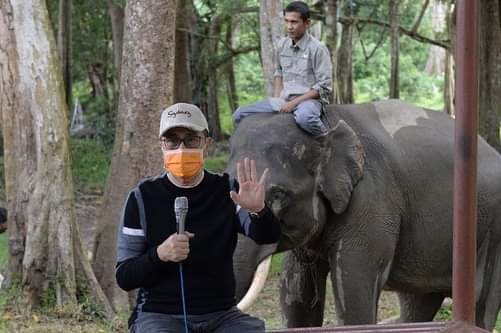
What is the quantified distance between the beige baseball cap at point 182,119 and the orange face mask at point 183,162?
101 millimetres

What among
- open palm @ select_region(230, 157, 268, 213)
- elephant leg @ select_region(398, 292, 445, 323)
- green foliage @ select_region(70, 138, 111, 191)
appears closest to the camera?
open palm @ select_region(230, 157, 268, 213)

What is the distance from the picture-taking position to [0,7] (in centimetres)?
809

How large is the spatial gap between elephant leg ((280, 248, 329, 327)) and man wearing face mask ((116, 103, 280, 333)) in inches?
106

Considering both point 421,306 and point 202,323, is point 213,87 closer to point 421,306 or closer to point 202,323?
point 421,306

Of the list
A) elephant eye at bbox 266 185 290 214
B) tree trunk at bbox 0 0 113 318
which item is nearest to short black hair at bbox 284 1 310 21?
elephant eye at bbox 266 185 290 214

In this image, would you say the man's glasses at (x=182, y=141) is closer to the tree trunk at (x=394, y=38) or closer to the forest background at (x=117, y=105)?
the forest background at (x=117, y=105)

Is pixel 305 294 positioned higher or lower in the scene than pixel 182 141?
lower

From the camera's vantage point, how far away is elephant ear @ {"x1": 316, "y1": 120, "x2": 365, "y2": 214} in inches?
247

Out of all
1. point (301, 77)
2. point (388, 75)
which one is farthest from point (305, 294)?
point (388, 75)

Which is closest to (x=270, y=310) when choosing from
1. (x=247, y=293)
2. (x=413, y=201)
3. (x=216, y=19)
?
(x=413, y=201)

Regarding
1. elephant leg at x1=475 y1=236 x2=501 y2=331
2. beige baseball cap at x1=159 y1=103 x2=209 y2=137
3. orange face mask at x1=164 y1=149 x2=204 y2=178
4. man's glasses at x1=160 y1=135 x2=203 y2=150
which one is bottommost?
elephant leg at x1=475 y1=236 x2=501 y2=331

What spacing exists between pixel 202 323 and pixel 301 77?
2735 millimetres

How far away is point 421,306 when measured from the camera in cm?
→ 780

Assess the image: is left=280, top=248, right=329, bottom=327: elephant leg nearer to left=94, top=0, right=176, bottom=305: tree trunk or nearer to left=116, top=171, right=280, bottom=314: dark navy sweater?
left=94, top=0, right=176, bottom=305: tree trunk
